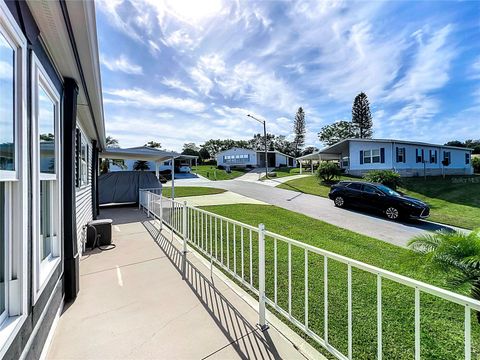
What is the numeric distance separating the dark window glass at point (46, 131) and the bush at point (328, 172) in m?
18.4

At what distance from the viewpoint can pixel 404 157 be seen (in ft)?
63.5

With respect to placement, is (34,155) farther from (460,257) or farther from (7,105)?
(460,257)

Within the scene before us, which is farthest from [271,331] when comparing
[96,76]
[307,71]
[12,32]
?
[307,71]

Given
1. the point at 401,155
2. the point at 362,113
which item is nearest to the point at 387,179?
the point at 401,155

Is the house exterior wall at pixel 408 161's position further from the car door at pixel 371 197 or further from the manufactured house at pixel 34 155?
the manufactured house at pixel 34 155

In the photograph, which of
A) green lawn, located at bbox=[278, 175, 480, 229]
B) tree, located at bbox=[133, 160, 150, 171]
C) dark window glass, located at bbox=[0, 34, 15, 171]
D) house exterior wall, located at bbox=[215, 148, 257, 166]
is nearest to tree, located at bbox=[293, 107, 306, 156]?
house exterior wall, located at bbox=[215, 148, 257, 166]

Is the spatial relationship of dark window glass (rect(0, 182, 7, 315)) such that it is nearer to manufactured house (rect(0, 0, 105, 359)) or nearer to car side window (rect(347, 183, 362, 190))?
manufactured house (rect(0, 0, 105, 359))

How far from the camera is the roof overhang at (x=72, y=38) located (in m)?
1.78

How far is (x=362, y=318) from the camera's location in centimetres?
275

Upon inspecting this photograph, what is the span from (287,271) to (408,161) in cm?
2060

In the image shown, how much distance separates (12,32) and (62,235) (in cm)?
234

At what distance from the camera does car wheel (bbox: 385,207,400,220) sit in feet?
30.8

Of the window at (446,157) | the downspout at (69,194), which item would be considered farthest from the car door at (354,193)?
the window at (446,157)

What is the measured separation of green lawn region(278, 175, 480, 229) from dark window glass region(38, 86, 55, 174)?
1171 cm
